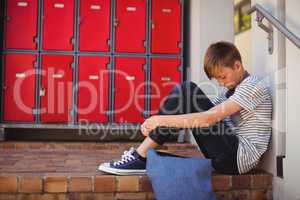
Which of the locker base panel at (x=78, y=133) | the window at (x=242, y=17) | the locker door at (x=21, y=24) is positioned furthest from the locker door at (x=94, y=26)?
the window at (x=242, y=17)

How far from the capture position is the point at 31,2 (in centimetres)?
400

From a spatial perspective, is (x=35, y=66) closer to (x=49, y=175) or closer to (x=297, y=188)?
(x=49, y=175)

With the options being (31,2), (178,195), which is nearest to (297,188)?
(178,195)

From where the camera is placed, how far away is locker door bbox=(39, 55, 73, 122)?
3.98 metres

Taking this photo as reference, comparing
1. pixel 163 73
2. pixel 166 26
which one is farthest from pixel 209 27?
pixel 163 73

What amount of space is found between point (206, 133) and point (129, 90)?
2.02 metres

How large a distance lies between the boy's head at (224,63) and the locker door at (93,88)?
201cm

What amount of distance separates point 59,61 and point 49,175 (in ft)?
6.82

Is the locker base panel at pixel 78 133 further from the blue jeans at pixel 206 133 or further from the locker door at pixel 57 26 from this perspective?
the blue jeans at pixel 206 133

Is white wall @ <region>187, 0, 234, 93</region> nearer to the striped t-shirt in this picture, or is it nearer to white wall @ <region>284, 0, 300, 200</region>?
the striped t-shirt

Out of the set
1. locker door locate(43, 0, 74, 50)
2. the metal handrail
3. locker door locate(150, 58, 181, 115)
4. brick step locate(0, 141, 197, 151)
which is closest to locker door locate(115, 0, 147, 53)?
locker door locate(150, 58, 181, 115)

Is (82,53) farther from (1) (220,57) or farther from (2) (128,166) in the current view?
(1) (220,57)

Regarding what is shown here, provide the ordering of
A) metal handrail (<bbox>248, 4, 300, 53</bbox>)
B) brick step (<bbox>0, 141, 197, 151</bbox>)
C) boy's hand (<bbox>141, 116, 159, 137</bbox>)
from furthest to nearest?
brick step (<bbox>0, 141, 197, 151</bbox>) → boy's hand (<bbox>141, 116, 159, 137</bbox>) → metal handrail (<bbox>248, 4, 300, 53</bbox>)

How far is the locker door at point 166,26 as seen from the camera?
13.6 ft
